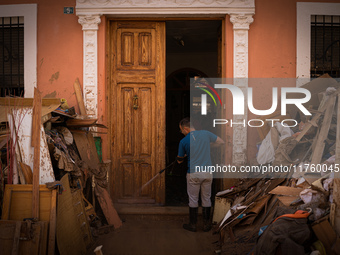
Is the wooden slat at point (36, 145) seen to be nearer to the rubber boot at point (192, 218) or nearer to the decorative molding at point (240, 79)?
the rubber boot at point (192, 218)

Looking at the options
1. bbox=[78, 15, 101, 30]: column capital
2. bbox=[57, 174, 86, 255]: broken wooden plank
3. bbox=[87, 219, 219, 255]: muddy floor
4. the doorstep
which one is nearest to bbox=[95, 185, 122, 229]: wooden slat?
bbox=[87, 219, 219, 255]: muddy floor

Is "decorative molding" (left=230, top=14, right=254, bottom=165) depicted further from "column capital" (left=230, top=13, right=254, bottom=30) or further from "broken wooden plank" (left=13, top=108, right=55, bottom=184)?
"broken wooden plank" (left=13, top=108, right=55, bottom=184)

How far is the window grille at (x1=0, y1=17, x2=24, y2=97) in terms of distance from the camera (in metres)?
6.14

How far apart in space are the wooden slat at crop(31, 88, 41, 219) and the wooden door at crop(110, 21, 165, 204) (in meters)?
2.29

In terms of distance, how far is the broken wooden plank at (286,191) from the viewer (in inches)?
163

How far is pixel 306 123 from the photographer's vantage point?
494 cm

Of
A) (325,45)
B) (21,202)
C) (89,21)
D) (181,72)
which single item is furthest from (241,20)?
(181,72)

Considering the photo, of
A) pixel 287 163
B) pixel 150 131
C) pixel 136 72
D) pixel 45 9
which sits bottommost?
pixel 287 163

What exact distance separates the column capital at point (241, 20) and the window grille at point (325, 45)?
1260mm

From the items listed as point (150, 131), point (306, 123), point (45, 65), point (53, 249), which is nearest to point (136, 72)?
point (150, 131)

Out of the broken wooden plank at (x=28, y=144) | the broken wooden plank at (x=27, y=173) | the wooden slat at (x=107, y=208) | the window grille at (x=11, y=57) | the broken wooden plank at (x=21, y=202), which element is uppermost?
the window grille at (x=11, y=57)

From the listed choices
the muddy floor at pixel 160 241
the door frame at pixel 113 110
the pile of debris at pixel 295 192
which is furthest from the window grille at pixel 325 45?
the muddy floor at pixel 160 241

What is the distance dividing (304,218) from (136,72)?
4.01m

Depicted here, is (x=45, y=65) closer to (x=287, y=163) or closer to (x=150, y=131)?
(x=150, y=131)
